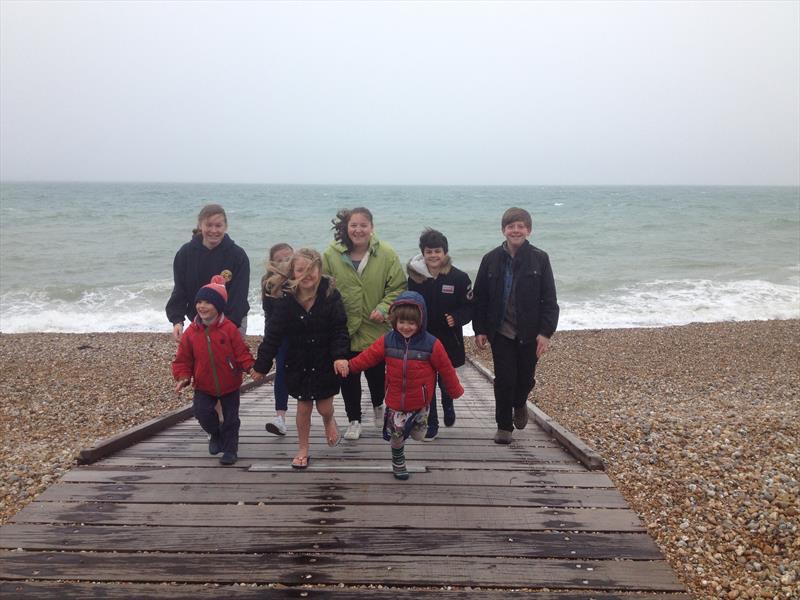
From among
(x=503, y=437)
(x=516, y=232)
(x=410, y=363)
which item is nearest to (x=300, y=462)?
(x=410, y=363)

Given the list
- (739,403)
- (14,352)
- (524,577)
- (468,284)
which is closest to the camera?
(524,577)

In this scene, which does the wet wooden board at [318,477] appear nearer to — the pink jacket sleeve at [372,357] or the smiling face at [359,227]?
the pink jacket sleeve at [372,357]

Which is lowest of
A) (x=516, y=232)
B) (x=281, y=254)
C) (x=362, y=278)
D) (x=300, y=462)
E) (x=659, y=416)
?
(x=659, y=416)

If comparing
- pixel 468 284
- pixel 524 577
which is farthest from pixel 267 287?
pixel 524 577

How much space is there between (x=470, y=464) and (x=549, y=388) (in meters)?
5.84

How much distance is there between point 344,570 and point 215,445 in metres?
1.79

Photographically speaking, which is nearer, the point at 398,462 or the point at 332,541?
the point at 332,541

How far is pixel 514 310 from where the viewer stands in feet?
14.0

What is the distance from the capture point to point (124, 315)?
17.1 meters

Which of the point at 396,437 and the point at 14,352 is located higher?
the point at 396,437

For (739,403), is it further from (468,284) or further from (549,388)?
(468,284)

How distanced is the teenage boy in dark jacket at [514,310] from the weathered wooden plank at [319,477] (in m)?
0.77

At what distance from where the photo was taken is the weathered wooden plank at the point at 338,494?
325 cm

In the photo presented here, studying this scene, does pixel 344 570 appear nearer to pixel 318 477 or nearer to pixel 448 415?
pixel 318 477
